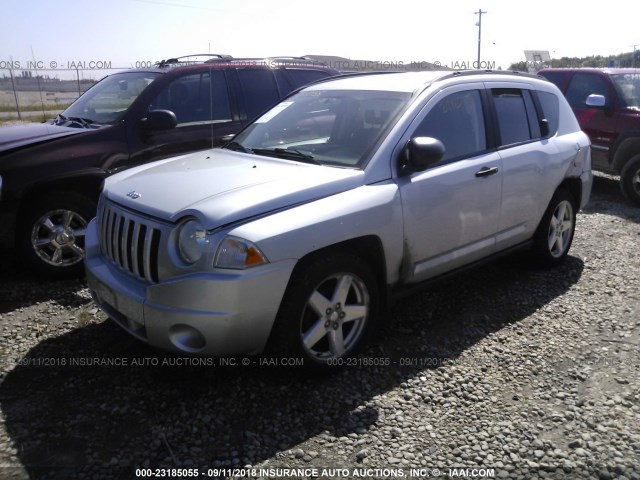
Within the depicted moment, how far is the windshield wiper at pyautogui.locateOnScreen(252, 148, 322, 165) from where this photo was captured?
Answer: 3.89 m

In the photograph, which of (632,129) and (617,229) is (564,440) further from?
(632,129)

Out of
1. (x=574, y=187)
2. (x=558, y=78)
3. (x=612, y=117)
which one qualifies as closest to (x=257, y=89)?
Answer: (x=574, y=187)

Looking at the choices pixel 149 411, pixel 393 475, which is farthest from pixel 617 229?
pixel 149 411

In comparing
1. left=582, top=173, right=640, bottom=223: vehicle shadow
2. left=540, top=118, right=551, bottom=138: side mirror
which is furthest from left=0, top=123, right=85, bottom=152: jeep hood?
left=582, top=173, right=640, bottom=223: vehicle shadow

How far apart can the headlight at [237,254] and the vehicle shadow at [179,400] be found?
31.0 inches

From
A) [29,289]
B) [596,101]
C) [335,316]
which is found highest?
[596,101]

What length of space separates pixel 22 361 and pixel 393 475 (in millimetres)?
2482

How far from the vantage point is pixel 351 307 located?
11.7 ft

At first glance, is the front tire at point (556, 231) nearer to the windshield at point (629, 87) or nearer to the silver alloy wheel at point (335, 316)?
the silver alloy wheel at point (335, 316)

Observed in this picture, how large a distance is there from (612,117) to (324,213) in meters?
7.10

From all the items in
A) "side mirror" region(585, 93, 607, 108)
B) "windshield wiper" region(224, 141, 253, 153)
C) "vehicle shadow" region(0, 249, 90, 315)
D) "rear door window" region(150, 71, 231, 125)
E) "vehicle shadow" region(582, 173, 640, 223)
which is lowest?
"vehicle shadow" region(582, 173, 640, 223)

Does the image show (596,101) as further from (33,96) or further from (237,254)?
(33,96)

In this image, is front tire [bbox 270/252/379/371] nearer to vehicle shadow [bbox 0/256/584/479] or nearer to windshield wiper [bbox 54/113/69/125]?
vehicle shadow [bbox 0/256/584/479]

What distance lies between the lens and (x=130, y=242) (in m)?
3.40
